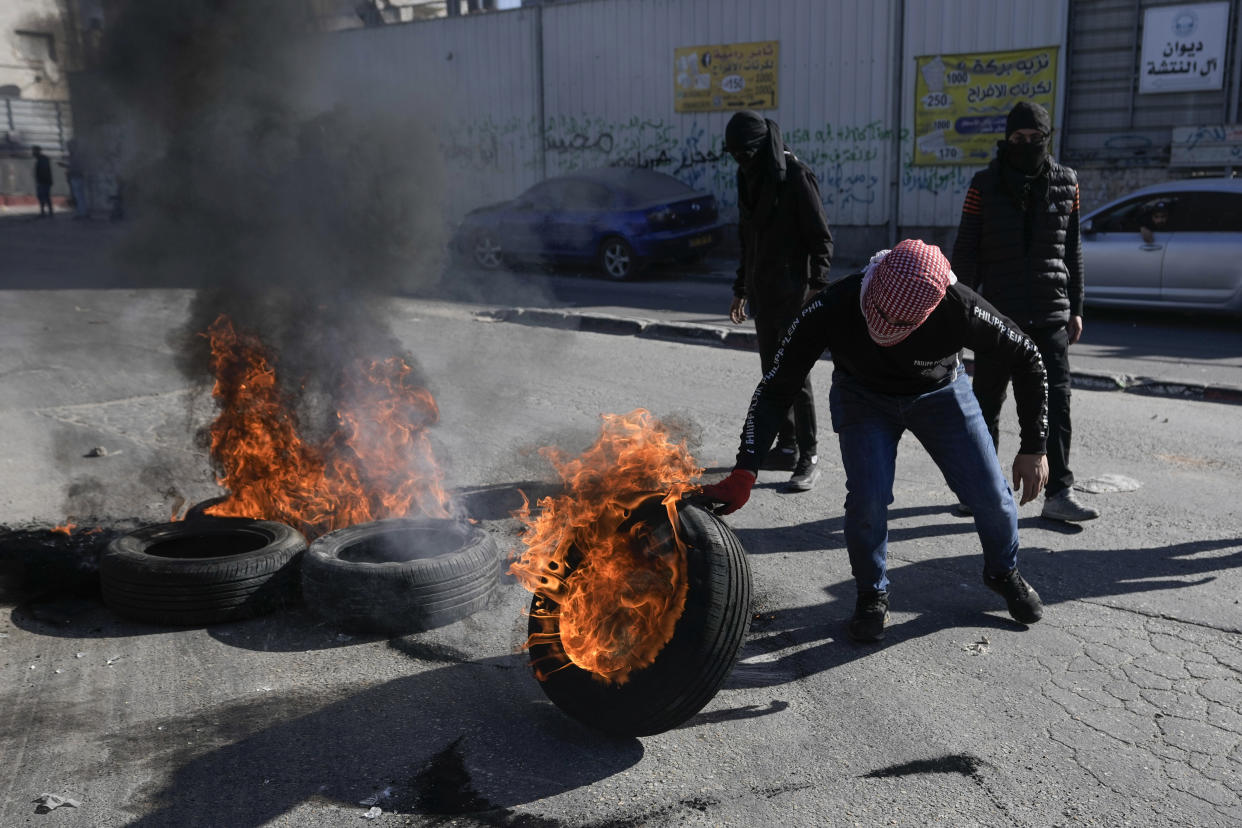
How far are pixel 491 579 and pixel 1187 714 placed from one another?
9.00 feet

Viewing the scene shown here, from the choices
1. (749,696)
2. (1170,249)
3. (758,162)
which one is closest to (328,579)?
(749,696)

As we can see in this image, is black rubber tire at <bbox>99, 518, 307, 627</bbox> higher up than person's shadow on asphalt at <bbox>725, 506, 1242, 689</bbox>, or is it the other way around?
black rubber tire at <bbox>99, 518, 307, 627</bbox>

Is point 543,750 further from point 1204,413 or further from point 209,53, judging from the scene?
point 1204,413

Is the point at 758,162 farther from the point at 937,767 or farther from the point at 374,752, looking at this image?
the point at 374,752

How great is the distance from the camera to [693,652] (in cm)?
318

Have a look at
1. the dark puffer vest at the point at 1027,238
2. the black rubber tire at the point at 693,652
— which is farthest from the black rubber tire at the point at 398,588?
the dark puffer vest at the point at 1027,238

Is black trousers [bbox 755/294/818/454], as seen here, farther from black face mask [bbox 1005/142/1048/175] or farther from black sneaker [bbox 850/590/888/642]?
black sneaker [bbox 850/590/888/642]

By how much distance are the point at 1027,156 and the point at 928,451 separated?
1.92 m

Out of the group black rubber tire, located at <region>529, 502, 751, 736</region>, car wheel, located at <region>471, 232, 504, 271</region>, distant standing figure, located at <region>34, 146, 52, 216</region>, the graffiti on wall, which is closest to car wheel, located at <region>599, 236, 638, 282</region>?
car wheel, located at <region>471, 232, 504, 271</region>

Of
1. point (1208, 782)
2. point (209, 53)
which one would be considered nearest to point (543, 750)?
point (1208, 782)

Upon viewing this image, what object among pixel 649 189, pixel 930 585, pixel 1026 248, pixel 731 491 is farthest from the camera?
pixel 649 189

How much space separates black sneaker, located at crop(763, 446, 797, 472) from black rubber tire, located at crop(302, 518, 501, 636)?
2.47m

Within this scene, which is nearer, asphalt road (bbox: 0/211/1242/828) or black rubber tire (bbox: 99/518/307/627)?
asphalt road (bbox: 0/211/1242/828)

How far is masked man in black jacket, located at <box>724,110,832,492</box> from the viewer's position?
5.72 meters
